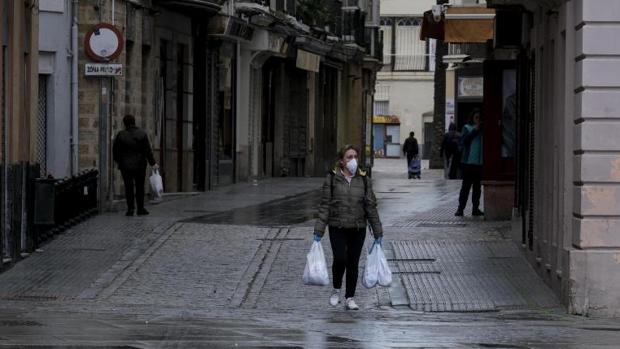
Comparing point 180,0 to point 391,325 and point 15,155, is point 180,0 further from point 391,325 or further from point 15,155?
Answer: point 391,325

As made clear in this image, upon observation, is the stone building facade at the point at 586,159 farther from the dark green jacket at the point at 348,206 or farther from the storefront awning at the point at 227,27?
the storefront awning at the point at 227,27

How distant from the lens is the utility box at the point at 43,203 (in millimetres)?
20969

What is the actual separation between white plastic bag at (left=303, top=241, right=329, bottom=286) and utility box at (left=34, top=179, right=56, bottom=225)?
501cm

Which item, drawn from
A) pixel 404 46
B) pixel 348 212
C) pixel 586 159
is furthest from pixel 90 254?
pixel 404 46

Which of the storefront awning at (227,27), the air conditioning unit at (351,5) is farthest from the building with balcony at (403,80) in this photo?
the storefront awning at (227,27)

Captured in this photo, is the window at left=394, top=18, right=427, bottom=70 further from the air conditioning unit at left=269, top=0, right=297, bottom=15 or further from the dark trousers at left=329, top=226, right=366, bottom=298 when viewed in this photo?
the dark trousers at left=329, top=226, right=366, bottom=298

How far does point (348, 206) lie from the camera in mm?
17172

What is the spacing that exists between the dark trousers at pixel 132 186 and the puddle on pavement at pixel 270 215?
981 mm

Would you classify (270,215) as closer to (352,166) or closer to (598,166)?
(352,166)

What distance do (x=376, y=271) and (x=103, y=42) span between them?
382 inches

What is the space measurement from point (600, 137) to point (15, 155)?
310 inches

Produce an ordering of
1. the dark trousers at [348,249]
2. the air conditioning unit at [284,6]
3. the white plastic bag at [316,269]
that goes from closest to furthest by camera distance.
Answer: the white plastic bag at [316,269]
the dark trousers at [348,249]
the air conditioning unit at [284,6]

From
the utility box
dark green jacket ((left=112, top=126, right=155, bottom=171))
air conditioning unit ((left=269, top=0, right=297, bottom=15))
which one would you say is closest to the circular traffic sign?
dark green jacket ((left=112, top=126, right=155, bottom=171))

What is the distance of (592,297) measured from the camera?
16594mm
